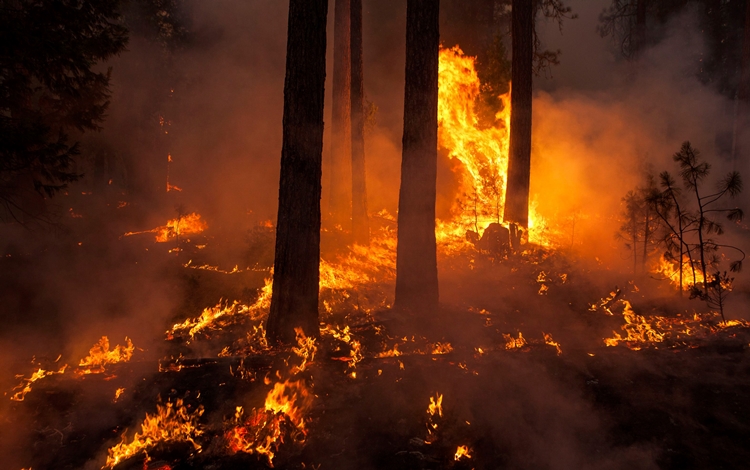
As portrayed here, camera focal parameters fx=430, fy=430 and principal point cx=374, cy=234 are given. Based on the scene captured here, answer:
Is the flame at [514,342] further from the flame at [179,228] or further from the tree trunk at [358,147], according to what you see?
the flame at [179,228]

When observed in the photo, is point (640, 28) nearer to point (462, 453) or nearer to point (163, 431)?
point (462, 453)

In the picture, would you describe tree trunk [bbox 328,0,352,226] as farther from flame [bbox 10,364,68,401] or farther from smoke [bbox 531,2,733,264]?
flame [bbox 10,364,68,401]

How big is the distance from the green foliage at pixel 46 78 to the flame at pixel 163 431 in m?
6.02

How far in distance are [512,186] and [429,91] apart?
230 inches

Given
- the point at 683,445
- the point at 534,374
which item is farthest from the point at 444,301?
the point at 683,445

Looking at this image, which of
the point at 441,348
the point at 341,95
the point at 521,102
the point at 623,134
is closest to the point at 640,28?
the point at 623,134

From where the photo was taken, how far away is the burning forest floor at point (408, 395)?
4207 mm

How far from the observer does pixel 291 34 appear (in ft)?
20.9

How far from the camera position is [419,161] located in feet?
24.2

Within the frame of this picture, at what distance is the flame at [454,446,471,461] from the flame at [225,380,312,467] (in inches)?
62.3

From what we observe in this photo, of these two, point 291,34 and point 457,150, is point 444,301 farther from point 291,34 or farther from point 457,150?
point 457,150

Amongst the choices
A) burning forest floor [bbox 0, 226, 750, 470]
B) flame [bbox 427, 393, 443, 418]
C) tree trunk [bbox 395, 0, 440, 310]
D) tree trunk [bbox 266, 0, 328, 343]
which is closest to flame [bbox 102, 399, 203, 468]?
burning forest floor [bbox 0, 226, 750, 470]

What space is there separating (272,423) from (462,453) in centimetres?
199

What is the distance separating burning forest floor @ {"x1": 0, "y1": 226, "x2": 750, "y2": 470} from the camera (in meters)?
4.21
